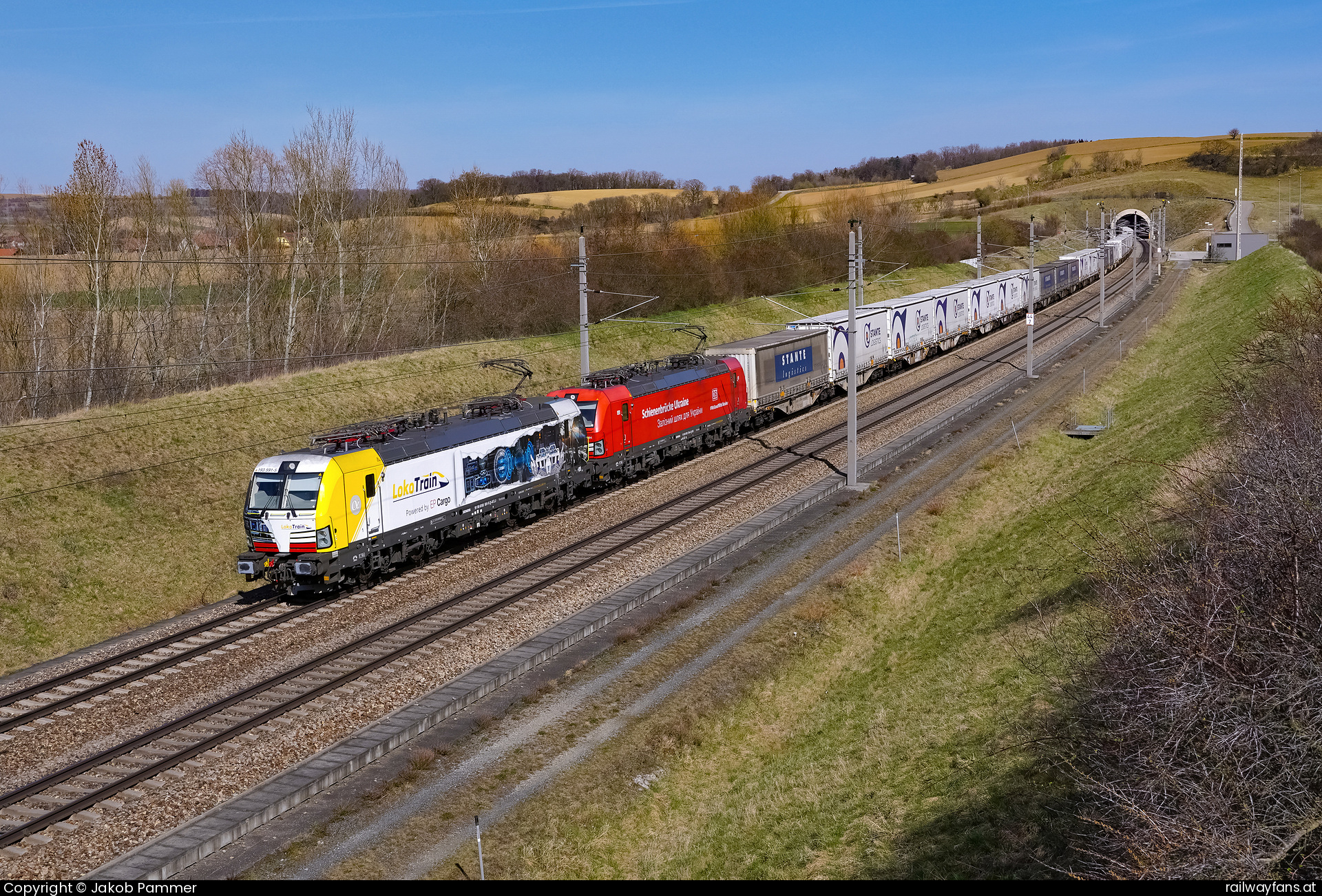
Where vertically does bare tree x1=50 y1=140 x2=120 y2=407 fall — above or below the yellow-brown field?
below

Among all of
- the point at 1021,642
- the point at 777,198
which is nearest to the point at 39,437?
the point at 1021,642

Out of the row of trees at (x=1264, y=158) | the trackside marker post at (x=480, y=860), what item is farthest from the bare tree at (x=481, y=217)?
the row of trees at (x=1264, y=158)

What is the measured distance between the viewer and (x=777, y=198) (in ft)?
318

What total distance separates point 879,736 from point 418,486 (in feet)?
43.8

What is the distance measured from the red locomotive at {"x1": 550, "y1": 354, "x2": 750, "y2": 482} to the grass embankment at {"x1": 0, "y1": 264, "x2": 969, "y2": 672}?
427 inches

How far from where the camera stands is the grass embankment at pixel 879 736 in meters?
13.2

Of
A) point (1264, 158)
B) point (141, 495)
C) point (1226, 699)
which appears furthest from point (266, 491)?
point (1264, 158)

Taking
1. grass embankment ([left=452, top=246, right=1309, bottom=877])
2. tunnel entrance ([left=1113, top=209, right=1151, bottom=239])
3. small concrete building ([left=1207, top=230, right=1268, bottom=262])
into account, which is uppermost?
tunnel entrance ([left=1113, top=209, right=1151, bottom=239])

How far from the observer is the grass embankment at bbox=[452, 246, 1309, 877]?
13.2 meters

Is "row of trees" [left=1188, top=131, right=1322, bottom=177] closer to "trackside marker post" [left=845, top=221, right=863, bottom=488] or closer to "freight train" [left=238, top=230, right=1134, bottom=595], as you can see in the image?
"freight train" [left=238, top=230, right=1134, bottom=595]

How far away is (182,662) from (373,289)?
3617 cm

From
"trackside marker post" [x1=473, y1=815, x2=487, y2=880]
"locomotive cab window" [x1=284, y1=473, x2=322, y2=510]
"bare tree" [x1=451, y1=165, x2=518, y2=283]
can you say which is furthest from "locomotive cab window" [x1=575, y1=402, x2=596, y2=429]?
"bare tree" [x1=451, y1=165, x2=518, y2=283]

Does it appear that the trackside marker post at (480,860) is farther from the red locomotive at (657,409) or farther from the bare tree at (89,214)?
the bare tree at (89,214)

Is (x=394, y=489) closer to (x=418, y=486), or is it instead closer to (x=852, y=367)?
(x=418, y=486)
